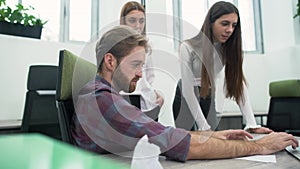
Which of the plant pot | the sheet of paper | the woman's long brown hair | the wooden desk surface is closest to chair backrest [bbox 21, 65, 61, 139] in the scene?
the plant pot

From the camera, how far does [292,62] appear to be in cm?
319

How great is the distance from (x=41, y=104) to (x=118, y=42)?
99 cm

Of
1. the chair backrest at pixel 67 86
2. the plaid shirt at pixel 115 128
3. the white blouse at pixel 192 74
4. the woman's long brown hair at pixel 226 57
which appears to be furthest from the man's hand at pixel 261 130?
the chair backrest at pixel 67 86

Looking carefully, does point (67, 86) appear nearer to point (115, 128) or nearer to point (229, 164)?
point (115, 128)

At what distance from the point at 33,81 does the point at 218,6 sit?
4.24ft

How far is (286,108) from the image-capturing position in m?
2.31

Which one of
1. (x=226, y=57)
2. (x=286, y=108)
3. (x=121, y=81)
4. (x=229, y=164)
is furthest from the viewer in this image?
(x=286, y=108)

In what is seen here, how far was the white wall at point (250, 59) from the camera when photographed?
2109 millimetres

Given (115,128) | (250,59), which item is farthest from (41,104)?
(250,59)

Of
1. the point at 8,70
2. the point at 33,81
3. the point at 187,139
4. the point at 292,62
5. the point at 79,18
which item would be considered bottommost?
the point at 187,139

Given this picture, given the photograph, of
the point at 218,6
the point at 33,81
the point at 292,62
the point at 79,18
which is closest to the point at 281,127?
the point at 292,62

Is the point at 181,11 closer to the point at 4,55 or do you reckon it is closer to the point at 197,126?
the point at 4,55

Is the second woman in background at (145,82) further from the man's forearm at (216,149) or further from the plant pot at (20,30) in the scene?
the plant pot at (20,30)

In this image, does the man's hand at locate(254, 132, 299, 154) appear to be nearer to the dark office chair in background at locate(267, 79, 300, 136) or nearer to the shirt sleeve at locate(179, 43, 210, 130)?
the shirt sleeve at locate(179, 43, 210, 130)
